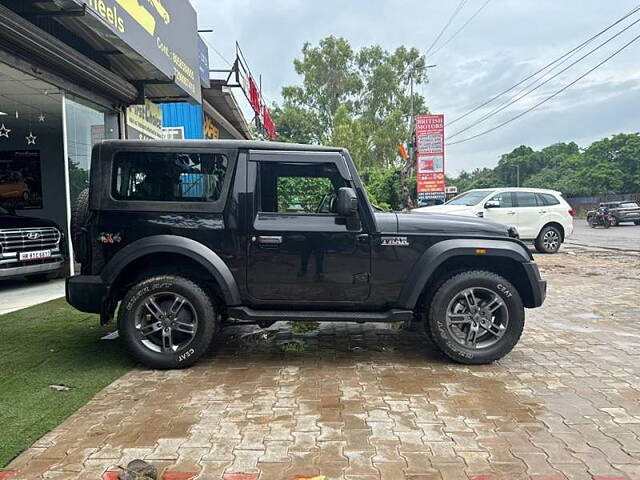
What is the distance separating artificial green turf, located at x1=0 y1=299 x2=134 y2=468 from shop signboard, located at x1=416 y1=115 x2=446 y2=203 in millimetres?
14682

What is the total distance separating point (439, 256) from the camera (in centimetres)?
428

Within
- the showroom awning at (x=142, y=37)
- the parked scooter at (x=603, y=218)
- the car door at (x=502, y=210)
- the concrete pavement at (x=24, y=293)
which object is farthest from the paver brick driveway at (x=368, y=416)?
the parked scooter at (x=603, y=218)

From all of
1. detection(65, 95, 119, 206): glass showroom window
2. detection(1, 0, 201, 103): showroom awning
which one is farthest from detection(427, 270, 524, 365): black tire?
detection(65, 95, 119, 206): glass showroom window

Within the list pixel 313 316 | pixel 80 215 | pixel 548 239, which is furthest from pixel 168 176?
pixel 548 239

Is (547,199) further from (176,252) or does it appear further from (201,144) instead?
(176,252)

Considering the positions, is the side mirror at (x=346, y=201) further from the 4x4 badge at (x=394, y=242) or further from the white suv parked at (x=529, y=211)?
the white suv parked at (x=529, y=211)

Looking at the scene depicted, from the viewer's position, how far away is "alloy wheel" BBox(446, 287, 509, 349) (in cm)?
441

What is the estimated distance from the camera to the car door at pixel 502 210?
13103 mm

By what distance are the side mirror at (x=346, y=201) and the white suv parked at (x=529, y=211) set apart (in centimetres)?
920

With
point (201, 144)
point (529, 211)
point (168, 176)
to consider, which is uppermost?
point (201, 144)

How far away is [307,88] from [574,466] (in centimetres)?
4701

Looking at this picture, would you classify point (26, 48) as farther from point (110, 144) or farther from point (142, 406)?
point (142, 406)

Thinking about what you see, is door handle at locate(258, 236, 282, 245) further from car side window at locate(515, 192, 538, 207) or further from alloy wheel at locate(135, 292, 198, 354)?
car side window at locate(515, 192, 538, 207)

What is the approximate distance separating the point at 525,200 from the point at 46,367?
1214 centimetres
